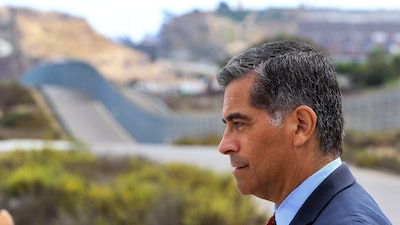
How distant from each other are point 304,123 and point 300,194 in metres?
0.21

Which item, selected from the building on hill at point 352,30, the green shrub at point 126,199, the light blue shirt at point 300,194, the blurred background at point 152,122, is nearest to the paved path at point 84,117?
the blurred background at point 152,122

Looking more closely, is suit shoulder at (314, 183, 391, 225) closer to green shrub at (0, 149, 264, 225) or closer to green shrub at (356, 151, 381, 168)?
green shrub at (0, 149, 264, 225)

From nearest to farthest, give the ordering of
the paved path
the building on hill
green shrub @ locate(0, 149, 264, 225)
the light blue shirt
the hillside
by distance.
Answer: the light blue shirt
green shrub @ locate(0, 149, 264, 225)
the paved path
the building on hill
the hillside

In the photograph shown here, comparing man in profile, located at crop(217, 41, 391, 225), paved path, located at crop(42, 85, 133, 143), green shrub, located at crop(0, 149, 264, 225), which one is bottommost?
paved path, located at crop(42, 85, 133, 143)

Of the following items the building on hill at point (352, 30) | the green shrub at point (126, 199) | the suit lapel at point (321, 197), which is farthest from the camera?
the building on hill at point (352, 30)

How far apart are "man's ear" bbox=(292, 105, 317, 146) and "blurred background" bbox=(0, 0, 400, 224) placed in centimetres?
68

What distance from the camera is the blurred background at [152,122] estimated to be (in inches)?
385

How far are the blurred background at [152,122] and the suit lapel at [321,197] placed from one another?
805mm

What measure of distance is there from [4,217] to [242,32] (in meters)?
152

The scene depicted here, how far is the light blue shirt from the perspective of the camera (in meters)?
2.33

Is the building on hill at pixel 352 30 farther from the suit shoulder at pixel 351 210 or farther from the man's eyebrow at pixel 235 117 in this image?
the suit shoulder at pixel 351 210

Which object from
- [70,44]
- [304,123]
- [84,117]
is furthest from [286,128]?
[70,44]

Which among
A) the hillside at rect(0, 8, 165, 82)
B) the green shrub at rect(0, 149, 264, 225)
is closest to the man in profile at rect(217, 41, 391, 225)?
the green shrub at rect(0, 149, 264, 225)

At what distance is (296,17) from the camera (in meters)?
138
